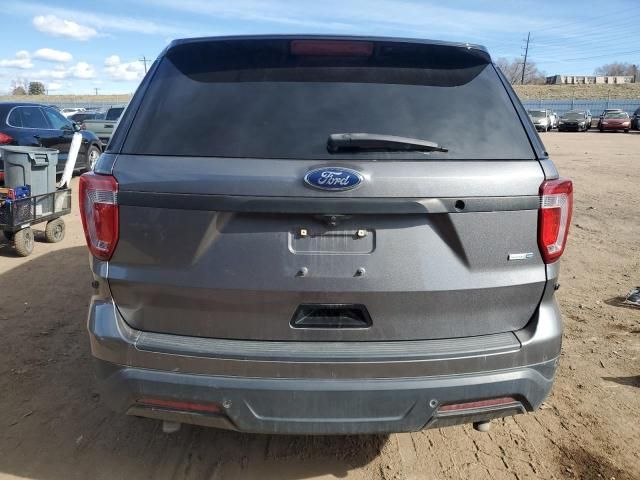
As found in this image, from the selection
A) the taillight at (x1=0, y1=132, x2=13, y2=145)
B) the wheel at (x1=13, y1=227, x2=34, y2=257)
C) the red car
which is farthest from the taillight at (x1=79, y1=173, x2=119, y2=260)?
the red car

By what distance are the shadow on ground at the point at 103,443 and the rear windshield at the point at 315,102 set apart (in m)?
1.68

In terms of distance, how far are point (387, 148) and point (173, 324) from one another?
116 cm

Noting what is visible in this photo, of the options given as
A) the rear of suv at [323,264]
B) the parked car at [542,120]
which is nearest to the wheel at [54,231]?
the rear of suv at [323,264]

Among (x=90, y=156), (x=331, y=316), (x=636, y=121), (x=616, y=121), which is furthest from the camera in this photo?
(x=616, y=121)

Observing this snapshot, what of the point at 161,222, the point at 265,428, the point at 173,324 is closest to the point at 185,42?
the point at 161,222

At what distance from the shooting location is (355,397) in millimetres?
2088

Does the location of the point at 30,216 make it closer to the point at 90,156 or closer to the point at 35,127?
the point at 35,127

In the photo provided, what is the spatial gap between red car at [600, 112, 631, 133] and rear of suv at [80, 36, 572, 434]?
4145cm

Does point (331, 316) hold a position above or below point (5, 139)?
above

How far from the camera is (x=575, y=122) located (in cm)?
3991

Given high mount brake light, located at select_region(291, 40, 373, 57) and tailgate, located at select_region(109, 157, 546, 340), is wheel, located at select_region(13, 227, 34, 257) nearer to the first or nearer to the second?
tailgate, located at select_region(109, 157, 546, 340)

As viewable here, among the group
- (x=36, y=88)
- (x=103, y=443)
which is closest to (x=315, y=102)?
(x=103, y=443)

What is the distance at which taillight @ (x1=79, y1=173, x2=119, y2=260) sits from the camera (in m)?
2.14

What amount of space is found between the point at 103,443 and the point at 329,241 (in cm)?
191
